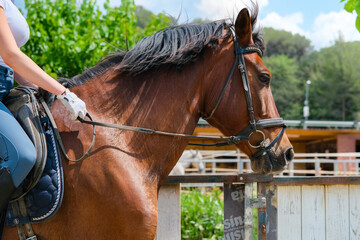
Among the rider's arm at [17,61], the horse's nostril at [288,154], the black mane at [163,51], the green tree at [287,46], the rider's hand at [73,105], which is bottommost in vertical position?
the horse's nostril at [288,154]

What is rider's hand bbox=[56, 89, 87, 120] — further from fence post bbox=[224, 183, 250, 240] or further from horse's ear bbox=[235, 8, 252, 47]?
fence post bbox=[224, 183, 250, 240]

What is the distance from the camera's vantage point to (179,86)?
2648 millimetres

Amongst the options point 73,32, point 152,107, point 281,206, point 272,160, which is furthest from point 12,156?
point 73,32

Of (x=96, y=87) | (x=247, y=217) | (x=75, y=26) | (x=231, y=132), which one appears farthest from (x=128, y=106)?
(x=75, y=26)

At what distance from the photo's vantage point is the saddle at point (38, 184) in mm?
2041

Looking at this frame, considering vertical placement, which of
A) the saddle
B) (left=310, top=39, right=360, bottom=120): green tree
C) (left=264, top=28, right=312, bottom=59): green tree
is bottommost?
the saddle

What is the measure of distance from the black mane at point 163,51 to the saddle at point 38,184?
1.63ft

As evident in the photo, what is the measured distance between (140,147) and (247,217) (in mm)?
1612

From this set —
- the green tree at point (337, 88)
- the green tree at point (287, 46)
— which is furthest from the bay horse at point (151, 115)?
the green tree at point (287, 46)

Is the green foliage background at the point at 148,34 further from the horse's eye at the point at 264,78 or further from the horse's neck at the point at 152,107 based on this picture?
the horse's eye at the point at 264,78

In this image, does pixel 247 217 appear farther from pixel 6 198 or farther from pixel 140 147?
pixel 6 198

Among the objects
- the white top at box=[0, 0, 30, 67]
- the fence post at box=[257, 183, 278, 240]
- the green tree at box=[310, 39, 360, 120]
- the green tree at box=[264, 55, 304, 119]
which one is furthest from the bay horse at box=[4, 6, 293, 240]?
the green tree at box=[264, 55, 304, 119]

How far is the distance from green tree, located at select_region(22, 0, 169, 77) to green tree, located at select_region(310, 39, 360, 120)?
53822 millimetres

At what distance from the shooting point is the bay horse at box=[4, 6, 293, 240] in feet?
7.11
